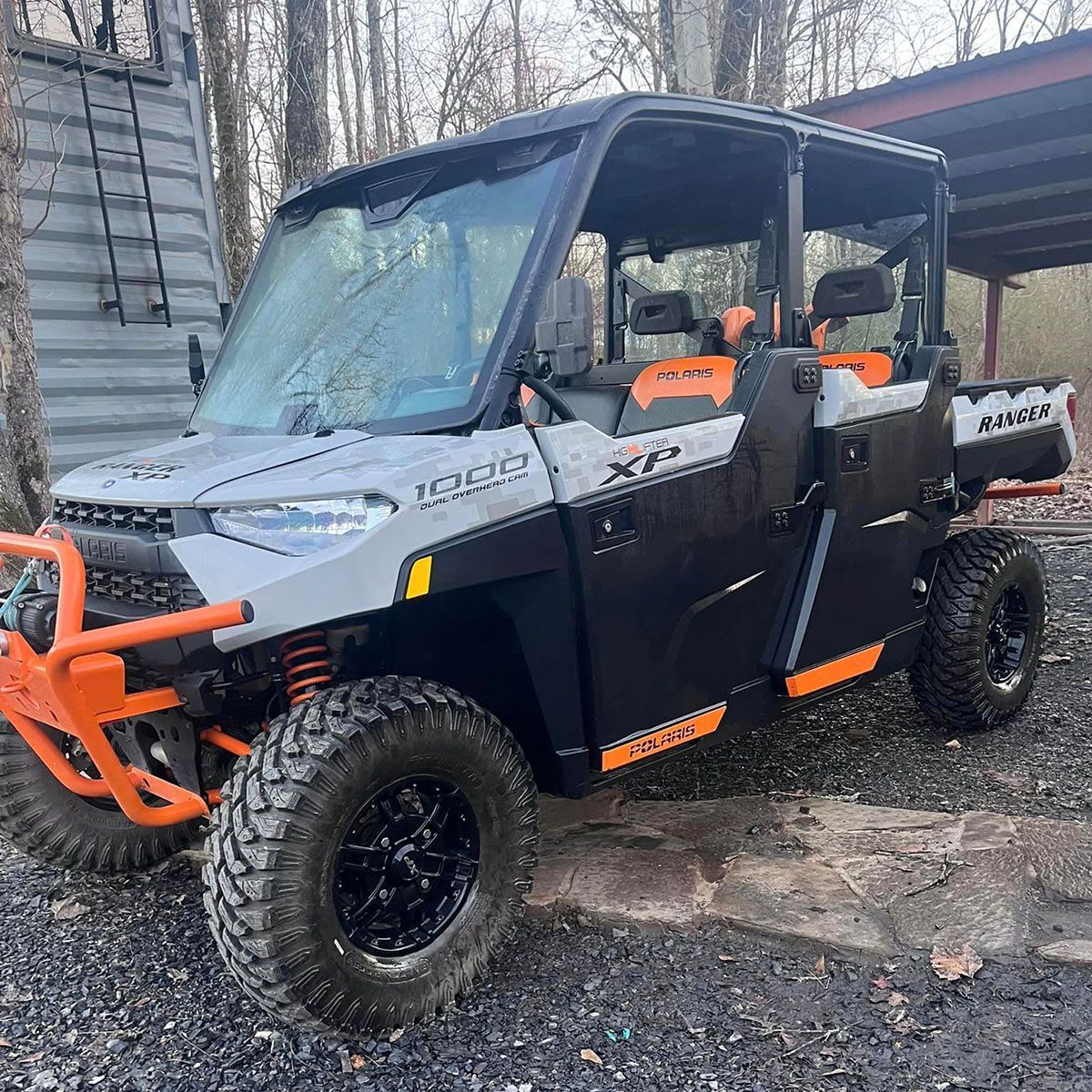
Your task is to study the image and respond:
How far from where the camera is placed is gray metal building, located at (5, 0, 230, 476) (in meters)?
6.82

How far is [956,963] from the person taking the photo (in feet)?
9.17

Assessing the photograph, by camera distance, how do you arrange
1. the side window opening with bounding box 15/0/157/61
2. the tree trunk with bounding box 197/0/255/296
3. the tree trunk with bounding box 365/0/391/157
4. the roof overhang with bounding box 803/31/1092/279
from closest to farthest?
1. the roof overhang with bounding box 803/31/1092/279
2. the side window opening with bounding box 15/0/157/61
3. the tree trunk with bounding box 197/0/255/296
4. the tree trunk with bounding box 365/0/391/157

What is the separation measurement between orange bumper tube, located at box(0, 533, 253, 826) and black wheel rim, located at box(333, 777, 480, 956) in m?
0.41

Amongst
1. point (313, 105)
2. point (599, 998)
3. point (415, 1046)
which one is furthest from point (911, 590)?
point (313, 105)

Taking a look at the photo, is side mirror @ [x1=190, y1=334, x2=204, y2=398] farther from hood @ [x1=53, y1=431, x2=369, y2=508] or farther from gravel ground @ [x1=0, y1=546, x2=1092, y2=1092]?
gravel ground @ [x1=0, y1=546, x2=1092, y2=1092]

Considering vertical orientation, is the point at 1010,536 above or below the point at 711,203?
below

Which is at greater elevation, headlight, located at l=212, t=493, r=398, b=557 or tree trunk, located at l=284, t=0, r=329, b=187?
tree trunk, located at l=284, t=0, r=329, b=187

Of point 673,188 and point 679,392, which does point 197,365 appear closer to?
point 679,392

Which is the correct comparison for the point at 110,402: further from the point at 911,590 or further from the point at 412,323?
the point at 911,590

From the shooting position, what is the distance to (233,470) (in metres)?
2.59

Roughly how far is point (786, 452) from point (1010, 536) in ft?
5.79

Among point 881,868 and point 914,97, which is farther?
point 914,97

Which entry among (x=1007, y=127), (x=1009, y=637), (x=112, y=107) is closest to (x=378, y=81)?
(x=112, y=107)

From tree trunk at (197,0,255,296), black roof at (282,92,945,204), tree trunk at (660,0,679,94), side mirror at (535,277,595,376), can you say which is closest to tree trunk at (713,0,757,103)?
tree trunk at (660,0,679,94)
